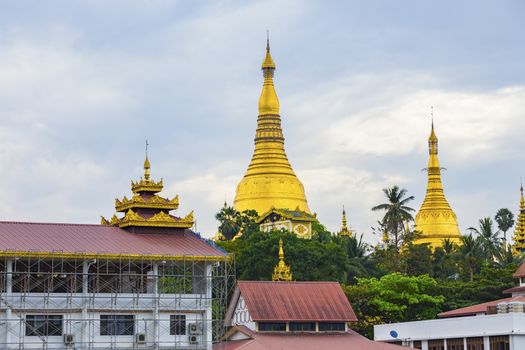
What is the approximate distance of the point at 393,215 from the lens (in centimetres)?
10256

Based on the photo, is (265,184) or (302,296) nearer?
(302,296)

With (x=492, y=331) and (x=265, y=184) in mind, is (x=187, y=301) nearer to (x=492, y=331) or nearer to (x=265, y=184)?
(x=492, y=331)

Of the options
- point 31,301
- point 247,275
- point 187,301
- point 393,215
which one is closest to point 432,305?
point 247,275

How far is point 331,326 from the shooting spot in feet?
238

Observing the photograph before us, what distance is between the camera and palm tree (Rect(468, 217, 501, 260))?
348 feet

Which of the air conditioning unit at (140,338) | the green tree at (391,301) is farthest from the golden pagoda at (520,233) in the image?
the air conditioning unit at (140,338)

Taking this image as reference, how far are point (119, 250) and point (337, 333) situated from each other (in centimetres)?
1678

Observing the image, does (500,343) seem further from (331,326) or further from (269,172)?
(269,172)

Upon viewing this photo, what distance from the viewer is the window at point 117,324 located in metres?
60.1

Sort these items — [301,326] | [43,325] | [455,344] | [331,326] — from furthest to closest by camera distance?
[455,344]
[331,326]
[301,326]
[43,325]

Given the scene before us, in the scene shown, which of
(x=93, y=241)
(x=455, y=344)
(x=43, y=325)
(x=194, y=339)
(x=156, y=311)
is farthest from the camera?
(x=455, y=344)

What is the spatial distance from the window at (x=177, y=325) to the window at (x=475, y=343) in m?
18.0

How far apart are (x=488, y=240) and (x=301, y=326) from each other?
128ft

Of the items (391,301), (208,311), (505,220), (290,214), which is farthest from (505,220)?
(208,311)
